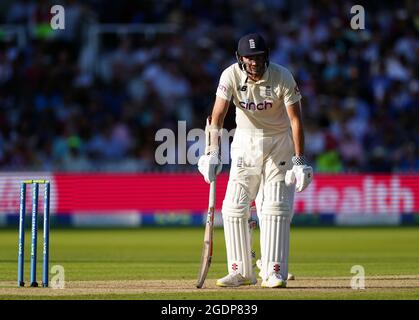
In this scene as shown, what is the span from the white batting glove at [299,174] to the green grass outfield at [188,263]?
92 centimetres

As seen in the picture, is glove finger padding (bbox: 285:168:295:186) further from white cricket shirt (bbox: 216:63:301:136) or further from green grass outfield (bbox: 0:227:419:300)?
green grass outfield (bbox: 0:227:419:300)

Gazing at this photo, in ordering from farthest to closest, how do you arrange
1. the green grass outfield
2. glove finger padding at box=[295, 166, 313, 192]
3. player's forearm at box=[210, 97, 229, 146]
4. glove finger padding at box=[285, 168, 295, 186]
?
player's forearm at box=[210, 97, 229, 146], glove finger padding at box=[285, 168, 295, 186], glove finger padding at box=[295, 166, 313, 192], the green grass outfield

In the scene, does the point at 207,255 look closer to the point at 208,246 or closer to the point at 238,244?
the point at 208,246

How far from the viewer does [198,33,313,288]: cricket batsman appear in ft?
33.7

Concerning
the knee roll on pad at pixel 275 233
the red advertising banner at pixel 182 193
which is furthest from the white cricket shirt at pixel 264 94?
the red advertising banner at pixel 182 193

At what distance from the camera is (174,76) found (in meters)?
23.6

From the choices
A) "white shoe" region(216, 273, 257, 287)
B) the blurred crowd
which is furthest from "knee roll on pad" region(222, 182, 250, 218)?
the blurred crowd

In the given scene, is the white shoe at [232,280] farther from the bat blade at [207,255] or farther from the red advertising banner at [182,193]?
the red advertising banner at [182,193]

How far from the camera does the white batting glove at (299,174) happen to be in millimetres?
10164

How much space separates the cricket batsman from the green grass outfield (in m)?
0.33

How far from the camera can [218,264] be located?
1397cm

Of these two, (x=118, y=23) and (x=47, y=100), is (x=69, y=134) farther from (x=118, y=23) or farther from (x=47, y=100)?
(x=118, y=23)
